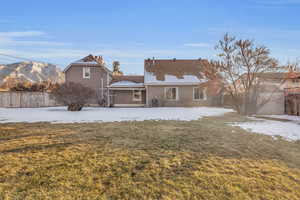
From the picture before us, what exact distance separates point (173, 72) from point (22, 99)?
1650cm

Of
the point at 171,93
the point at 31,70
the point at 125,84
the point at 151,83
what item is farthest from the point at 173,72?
the point at 31,70

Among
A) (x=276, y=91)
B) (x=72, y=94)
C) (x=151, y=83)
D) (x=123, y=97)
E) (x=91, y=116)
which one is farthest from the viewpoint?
(x=123, y=97)

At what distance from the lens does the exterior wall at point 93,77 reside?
17.8m

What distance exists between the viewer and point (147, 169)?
8.67 feet

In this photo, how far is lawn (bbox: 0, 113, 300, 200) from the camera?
6.56 feet

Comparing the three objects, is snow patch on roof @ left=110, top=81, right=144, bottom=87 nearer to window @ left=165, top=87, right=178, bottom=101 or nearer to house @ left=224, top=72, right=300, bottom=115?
window @ left=165, top=87, right=178, bottom=101

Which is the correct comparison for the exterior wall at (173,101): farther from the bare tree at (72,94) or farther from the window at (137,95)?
the bare tree at (72,94)

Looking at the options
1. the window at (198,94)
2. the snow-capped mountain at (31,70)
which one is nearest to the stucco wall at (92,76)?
the window at (198,94)

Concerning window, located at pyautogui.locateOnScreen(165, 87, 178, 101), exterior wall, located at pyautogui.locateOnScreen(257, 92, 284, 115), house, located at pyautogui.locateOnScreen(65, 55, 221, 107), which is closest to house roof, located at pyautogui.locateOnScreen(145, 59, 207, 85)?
house, located at pyautogui.locateOnScreen(65, 55, 221, 107)

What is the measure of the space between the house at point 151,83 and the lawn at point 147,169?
11948mm

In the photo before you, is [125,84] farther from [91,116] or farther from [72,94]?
[91,116]

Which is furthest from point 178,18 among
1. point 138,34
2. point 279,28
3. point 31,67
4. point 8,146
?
point 31,67

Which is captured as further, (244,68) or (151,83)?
(151,83)

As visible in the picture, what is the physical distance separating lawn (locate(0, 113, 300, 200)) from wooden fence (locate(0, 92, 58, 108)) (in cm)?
1512
